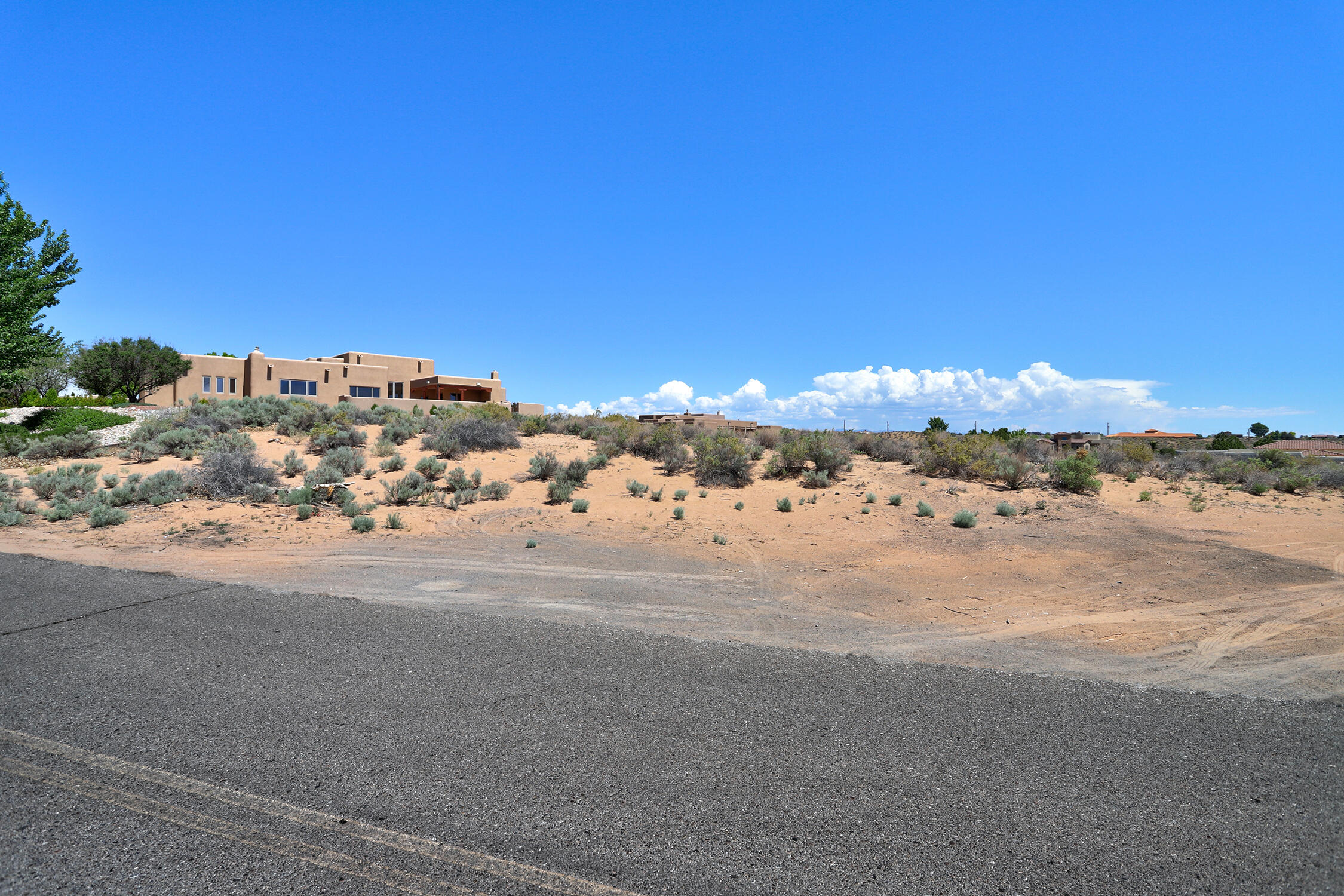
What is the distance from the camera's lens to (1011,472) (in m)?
17.8

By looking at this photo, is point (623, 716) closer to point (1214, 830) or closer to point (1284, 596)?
point (1214, 830)

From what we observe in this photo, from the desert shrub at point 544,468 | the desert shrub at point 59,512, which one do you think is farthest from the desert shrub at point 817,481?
the desert shrub at point 59,512

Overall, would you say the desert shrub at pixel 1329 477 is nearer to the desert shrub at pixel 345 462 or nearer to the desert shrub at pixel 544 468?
the desert shrub at pixel 544 468

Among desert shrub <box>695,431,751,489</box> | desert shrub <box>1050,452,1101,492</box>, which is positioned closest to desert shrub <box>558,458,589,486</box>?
desert shrub <box>695,431,751,489</box>

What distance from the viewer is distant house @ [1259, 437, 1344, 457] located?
4250 cm

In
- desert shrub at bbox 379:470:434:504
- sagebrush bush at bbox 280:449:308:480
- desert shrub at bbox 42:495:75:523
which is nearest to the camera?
desert shrub at bbox 42:495:75:523

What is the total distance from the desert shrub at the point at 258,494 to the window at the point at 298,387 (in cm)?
4603

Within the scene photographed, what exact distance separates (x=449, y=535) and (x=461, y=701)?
8.43 m

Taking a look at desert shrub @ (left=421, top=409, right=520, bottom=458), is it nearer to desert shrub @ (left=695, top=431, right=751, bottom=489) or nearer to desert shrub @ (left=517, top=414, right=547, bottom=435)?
desert shrub @ (left=517, top=414, right=547, bottom=435)

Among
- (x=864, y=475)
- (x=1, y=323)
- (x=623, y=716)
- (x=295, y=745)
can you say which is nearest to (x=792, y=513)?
(x=864, y=475)

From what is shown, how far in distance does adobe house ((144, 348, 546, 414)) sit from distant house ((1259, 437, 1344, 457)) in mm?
58958

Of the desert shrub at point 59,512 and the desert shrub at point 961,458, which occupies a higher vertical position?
the desert shrub at point 961,458

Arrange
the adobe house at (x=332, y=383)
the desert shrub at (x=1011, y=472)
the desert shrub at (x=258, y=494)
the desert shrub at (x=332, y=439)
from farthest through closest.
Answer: the adobe house at (x=332, y=383) → the desert shrub at (x=332, y=439) → the desert shrub at (x=1011, y=472) → the desert shrub at (x=258, y=494)

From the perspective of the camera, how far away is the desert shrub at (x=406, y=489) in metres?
14.9
